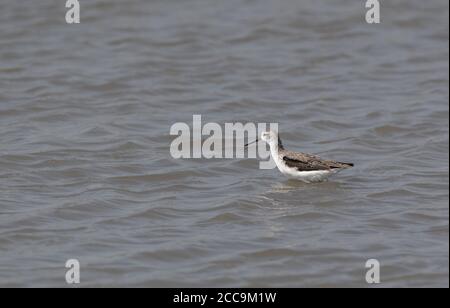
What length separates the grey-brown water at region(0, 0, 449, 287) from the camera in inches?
387

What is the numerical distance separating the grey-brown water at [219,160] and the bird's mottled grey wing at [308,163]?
28cm

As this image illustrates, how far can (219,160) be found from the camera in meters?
13.3

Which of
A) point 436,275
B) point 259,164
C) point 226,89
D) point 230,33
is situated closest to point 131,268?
point 436,275

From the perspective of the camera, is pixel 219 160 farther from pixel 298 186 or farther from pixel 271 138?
pixel 298 186

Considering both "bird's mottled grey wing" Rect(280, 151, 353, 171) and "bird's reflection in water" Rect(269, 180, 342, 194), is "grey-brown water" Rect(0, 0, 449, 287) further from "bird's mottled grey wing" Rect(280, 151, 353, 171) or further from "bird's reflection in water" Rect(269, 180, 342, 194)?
"bird's mottled grey wing" Rect(280, 151, 353, 171)

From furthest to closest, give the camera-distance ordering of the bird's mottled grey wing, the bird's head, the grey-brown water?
the bird's head → the bird's mottled grey wing → the grey-brown water

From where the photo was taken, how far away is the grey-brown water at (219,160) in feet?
32.2

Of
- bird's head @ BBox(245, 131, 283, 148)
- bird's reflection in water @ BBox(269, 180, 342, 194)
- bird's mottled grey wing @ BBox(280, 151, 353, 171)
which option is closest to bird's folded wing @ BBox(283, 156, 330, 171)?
bird's mottled grey wing @ BBox(280, 151, 353, 171)

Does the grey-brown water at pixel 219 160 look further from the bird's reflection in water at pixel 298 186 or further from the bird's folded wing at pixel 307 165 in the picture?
the bird's folded wing at pixel 307 165

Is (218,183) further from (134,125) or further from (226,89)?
(226,89)

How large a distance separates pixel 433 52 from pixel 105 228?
10243mm

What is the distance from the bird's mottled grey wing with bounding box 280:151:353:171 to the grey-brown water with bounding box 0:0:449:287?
285 millimetres

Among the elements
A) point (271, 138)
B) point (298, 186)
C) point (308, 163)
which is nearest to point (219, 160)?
point (271, 138)

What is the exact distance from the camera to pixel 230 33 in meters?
19.2
